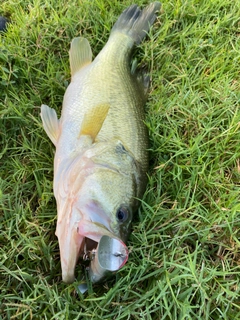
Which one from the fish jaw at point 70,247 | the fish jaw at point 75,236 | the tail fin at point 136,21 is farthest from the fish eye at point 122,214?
Result: the tail fin at point 136,21

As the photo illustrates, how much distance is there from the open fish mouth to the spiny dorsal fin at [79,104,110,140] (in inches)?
30.3

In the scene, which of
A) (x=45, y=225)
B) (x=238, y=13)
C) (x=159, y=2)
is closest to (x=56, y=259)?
(x=45, y=225)

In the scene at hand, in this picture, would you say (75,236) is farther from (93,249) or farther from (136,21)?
(136,21)

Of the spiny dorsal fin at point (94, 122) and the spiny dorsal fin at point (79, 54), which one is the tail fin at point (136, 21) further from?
the spiny dorsal fin at point (94, 122)

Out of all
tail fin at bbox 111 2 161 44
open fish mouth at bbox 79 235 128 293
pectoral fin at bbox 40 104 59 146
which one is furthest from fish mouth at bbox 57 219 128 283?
tail fin at bbox 111 2 161 44

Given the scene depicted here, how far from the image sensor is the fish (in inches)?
80.8

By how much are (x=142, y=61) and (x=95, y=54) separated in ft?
1.55

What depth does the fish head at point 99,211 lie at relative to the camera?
1989 millimetres

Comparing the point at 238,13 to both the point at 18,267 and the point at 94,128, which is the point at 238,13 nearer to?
the point at 94,128

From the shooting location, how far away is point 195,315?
217 cm

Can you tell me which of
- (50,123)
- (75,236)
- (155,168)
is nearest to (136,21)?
(50,123)

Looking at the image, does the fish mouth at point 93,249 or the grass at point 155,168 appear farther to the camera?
the grass at point 155,168

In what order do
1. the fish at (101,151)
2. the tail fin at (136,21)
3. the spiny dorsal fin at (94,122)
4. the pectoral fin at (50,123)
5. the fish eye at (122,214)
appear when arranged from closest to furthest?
the fish at (101,151), the fish eye at (122,214), the spiny dorsal fin at (94,122), the pectoral fin at (50,123), the tail fin at (136,21)

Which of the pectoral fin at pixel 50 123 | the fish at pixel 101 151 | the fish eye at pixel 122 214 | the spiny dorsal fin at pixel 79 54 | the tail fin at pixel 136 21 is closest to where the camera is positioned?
the fish at pixel 101 151
